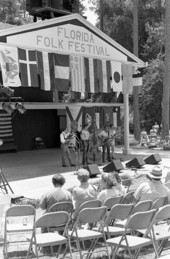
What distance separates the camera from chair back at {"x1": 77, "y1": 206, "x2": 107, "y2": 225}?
Answer: 5078 mm

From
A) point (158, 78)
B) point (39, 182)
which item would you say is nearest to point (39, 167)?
point (39, 182)

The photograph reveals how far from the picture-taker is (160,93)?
33.8 metres

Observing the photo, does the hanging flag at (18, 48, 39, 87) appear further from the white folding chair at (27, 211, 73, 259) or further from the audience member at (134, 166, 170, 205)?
the white folding chair at (27, 211, 73, 259)

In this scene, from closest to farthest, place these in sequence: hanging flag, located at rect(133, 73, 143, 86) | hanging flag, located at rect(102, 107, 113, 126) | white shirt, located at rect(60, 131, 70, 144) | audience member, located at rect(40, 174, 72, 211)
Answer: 1. audience member, located at rect(40, 174, 72, 211)
2. white shirt, located at rect(60, 131, 70, 144)
3. hanging flag, located at rect(133, 73, 143, 86)
4. hanging flag, located at rect(102, 107, 113, 126)

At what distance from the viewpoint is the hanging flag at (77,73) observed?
16.3 meters

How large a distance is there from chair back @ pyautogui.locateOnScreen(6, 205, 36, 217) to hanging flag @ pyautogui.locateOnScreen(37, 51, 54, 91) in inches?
403

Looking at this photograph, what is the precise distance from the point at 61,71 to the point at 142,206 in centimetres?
1088

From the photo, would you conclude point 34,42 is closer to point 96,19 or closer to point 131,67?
point 131,67

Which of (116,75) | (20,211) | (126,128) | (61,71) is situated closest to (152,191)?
(20,211)

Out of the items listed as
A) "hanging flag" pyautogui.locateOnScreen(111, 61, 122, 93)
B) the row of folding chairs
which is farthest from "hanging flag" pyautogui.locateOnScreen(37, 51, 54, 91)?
the row of folding chairs

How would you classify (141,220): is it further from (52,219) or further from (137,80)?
(137,80)

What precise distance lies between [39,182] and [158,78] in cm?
2313

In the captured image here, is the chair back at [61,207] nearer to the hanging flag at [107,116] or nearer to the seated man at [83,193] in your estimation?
the seated man at [83,193]

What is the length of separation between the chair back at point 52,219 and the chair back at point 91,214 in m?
0.18
